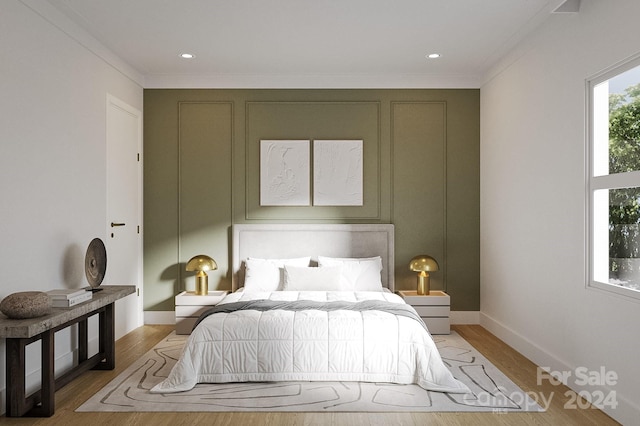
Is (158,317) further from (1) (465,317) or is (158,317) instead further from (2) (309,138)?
(1) (465,317)

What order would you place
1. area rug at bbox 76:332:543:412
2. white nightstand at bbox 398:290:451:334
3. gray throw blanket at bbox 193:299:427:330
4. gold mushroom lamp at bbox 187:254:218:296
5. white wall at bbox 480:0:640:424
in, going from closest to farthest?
white wall at bbox 480:0:640:424 → area rug at bbox 76:332:543:412 → gray throw blanket at bbox 193:299:427:330 → white nightstand at bbox 398:290:451:334 → gold mushroom lamp at bbox 187:254:218:296

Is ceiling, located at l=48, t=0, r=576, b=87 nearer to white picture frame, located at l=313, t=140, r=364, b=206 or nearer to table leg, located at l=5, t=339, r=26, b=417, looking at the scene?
white picture frame, located at l=313, t=140, r=364, b=206

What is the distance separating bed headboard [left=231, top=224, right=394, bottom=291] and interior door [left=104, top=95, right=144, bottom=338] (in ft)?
3.53

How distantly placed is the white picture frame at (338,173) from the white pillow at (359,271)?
2.20 feet

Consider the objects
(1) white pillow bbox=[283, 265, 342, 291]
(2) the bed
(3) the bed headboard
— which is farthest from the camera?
(3) the bed headboard

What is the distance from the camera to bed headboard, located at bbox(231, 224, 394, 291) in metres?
5.48

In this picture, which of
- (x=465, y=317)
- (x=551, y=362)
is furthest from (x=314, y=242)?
(x=551, y=362)

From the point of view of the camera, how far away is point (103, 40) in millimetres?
4391

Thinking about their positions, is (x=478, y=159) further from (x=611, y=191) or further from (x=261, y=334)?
(x=261, y=334)

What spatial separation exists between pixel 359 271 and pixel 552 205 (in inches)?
79.2

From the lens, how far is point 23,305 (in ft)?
9.19

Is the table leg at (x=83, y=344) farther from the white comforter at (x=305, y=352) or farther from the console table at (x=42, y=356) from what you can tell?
the white comforter at (x=305, y=352)

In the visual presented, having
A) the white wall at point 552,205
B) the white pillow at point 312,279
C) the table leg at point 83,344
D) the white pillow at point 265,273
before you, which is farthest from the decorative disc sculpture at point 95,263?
the white wall at point 552,205

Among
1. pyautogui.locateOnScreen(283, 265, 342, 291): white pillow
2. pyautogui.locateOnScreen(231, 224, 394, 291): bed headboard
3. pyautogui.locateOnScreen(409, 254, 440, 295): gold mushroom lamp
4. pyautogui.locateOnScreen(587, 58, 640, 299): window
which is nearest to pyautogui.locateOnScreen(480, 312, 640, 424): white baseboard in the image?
pyautogui.locateOnScreen(587, 58, 640, 299): window
